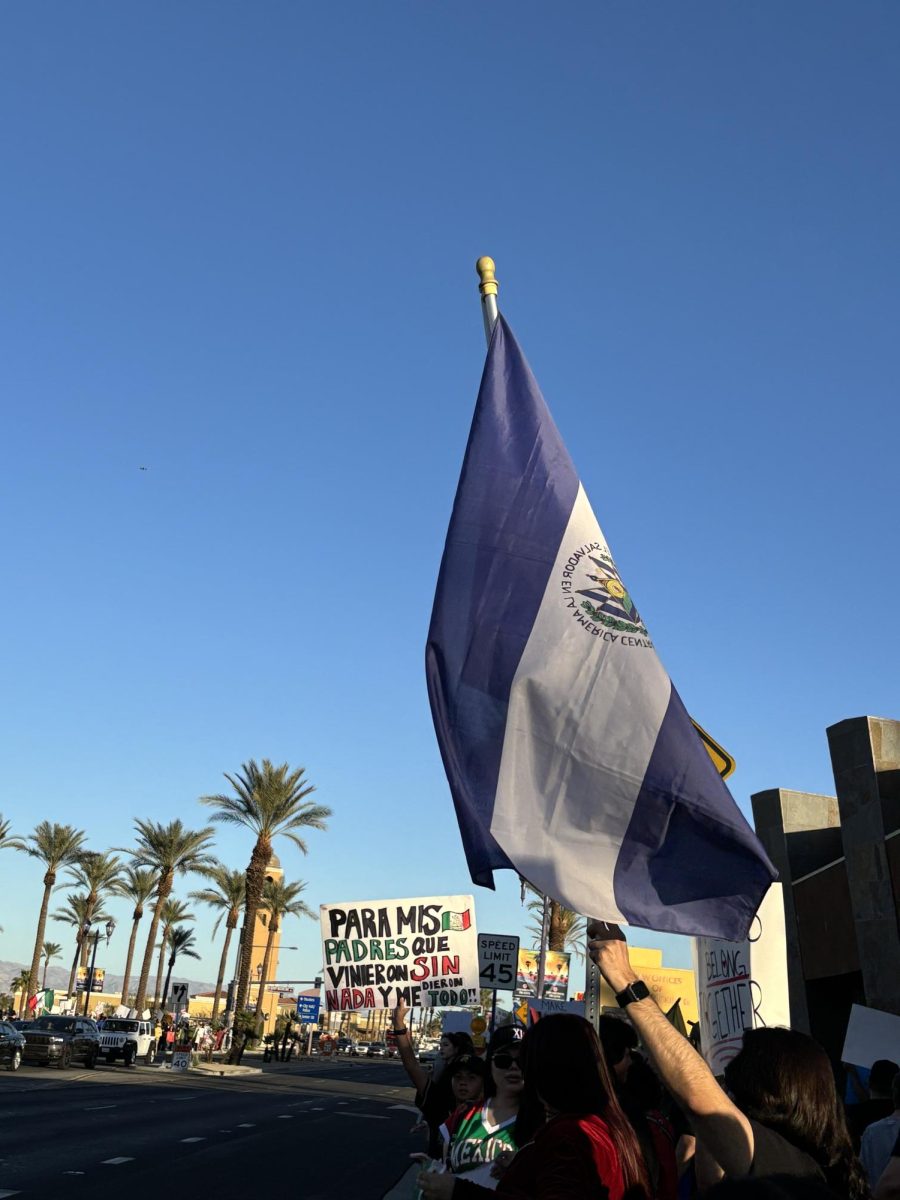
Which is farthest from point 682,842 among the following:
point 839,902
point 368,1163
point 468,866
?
point 839,902

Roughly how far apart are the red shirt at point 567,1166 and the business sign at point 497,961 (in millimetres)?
16248

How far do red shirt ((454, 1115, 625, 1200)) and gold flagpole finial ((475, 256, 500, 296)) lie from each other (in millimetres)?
5238

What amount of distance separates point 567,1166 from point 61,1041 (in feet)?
125

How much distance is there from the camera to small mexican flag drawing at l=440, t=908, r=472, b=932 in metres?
13.2

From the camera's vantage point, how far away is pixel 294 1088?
115 feet

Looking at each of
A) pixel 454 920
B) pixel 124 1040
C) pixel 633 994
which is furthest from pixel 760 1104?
pixel 124 1040

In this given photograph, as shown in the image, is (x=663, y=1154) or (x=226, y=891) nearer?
(x=663, y=1154)

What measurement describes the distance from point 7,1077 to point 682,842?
1138 inches

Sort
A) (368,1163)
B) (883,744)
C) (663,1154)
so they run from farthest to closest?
(883,744), (368,1163), (663,1154)

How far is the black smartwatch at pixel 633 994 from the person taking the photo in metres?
3.19

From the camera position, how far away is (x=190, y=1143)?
53.4 feet

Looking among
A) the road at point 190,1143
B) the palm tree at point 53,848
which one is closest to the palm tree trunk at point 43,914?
the palm tree at point 53,848

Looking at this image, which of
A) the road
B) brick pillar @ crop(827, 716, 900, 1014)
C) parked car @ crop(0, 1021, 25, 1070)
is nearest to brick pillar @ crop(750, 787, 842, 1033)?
brick pillar @ crop(827, 716, 900, 1014)

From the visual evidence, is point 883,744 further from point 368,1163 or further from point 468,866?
point 468,866
